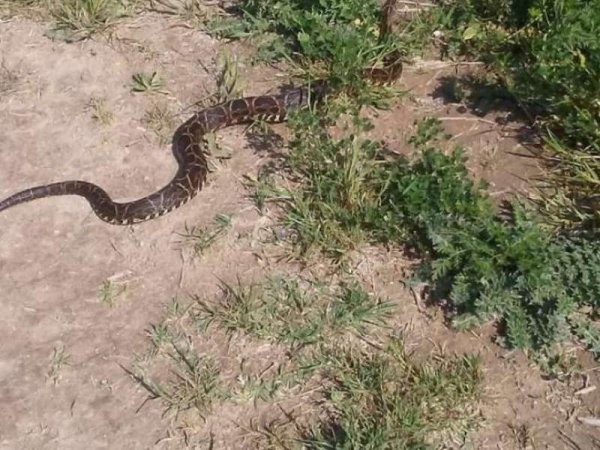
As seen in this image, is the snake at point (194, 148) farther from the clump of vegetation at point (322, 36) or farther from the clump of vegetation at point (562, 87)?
the clump of vegetation at point (562, 87)

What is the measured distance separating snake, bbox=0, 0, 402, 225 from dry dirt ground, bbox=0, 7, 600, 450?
0.28 feet

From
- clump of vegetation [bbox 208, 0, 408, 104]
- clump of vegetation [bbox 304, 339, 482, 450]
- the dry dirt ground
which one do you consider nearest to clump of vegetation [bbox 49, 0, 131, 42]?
the dry dirt ground

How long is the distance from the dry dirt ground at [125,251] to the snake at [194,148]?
8 centimetres

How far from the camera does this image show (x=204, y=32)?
852cm

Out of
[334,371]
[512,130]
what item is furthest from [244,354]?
[512,130]

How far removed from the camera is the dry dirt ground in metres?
5.50

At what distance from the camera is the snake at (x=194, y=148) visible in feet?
22.5

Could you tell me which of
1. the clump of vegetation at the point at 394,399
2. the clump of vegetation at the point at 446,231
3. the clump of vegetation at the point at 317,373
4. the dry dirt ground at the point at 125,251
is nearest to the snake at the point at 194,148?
the dry dirt ground at the point at 125,251

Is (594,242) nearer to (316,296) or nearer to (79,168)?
(316,296)

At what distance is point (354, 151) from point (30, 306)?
8.03 feet

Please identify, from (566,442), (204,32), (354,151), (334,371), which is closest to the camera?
(566,442)

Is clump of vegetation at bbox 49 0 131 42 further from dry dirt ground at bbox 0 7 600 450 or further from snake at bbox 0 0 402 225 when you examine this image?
snake at bbox 0 0 402 225

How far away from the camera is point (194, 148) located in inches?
283

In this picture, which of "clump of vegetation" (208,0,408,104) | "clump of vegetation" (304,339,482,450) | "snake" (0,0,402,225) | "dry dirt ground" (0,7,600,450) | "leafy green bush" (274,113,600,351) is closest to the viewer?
"clump of vegetation" (304,339,482,450)
